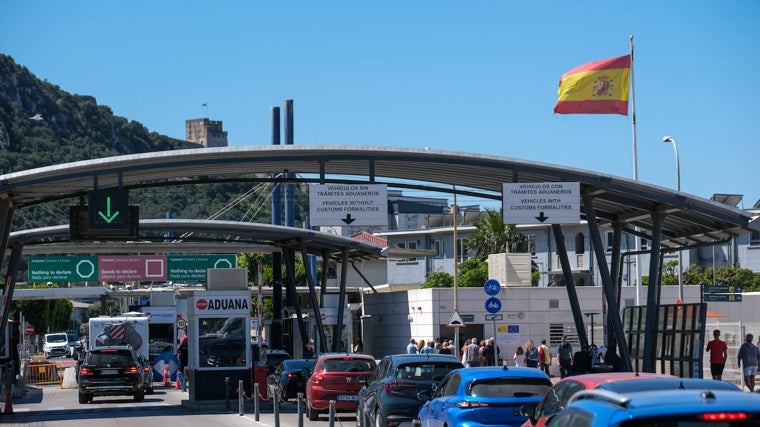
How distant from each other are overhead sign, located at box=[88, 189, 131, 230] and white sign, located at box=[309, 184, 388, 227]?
468 centimetres

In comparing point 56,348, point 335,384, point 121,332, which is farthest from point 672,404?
point 56,348

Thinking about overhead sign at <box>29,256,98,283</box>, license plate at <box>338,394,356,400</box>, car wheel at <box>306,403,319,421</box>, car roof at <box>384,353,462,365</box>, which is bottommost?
car wheel at <box>306,403,319,421</box>

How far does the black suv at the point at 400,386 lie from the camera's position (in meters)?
18.7

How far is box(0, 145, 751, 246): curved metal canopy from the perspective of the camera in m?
28.4

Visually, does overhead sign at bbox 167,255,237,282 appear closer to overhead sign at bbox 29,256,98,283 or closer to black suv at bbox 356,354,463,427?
overhead sign at bbox 29,256,98,283

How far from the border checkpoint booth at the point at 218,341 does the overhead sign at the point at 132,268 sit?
40913 millimetres

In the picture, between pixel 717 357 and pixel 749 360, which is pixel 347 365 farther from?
pixel 749 360

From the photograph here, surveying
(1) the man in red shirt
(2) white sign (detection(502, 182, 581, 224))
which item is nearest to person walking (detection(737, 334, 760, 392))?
(1) the man in red shirt

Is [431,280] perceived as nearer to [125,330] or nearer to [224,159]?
[125,330]

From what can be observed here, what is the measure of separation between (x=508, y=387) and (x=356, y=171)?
17.3m

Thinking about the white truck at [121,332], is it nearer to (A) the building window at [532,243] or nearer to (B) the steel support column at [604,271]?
(B) the steel support column at [604,271]

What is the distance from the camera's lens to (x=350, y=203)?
96.6 feet

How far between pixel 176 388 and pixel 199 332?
1536 cm

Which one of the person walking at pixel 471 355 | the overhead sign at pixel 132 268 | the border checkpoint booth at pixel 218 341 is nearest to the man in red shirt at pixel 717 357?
the person walking at pixel 471 355
